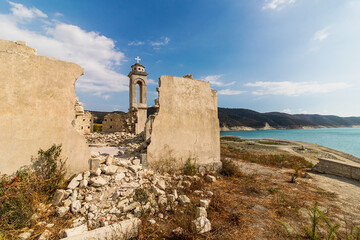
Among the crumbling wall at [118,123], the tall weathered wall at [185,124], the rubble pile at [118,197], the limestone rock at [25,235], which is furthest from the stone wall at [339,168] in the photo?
the crumbling wall at [118,123]

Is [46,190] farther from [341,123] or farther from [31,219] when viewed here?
[341,123]

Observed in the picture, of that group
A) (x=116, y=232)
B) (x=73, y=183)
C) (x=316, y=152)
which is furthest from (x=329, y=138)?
(x=73, y=183)

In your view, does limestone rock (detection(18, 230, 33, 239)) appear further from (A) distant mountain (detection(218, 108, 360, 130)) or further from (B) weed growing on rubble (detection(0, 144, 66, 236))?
(A) distant mountain (detection(218, 108, 360, 130))

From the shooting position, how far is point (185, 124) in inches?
222

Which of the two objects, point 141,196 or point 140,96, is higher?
point 140,96

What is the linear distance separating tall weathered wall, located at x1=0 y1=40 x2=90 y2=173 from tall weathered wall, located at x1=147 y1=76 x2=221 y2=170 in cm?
230

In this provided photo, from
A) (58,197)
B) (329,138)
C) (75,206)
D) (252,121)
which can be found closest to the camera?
(75,206)

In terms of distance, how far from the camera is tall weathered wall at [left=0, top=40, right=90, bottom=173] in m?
3.55

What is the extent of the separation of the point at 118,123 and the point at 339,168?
16.1m

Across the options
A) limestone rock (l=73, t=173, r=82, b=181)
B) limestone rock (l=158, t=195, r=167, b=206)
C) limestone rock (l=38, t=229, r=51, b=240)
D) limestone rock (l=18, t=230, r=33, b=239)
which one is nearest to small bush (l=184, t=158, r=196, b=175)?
limestone rock (l=158, t=195, r=167, b=206)

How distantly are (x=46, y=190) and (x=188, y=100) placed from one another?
187 inches

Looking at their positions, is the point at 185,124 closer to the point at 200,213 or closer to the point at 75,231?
the point at 200,213

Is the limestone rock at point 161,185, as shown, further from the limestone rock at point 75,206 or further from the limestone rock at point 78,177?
the limestone rock at point 78,177

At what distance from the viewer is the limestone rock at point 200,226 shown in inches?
99.8
